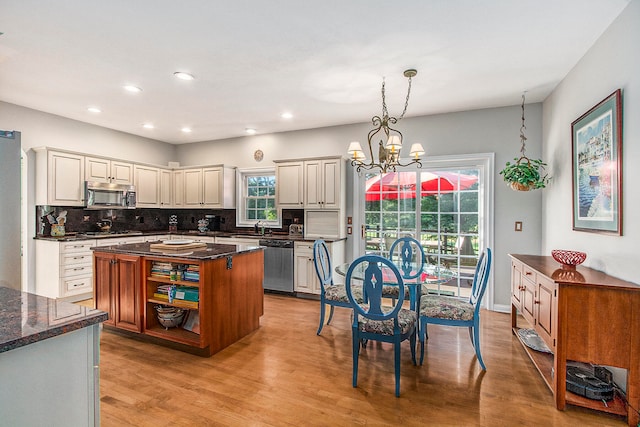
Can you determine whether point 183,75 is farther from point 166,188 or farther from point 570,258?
point 570,258

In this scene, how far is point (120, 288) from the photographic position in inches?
123

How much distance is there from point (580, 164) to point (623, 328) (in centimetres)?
147

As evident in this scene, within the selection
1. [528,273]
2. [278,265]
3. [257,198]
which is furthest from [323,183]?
[528,273]

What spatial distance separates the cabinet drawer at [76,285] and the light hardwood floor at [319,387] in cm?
164

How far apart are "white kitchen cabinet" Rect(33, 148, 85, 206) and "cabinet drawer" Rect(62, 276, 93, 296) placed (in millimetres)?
1105

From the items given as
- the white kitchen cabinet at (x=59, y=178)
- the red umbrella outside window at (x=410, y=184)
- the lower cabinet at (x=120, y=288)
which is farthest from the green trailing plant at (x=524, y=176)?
the white kitchen cabinet at (x=59, y=178)

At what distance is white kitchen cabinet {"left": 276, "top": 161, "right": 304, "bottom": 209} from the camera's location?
16.4 feet

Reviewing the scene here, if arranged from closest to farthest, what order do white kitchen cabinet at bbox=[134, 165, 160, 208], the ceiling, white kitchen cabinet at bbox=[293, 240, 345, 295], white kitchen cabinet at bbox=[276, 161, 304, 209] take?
the ceiling, white kitchen cabinet at bbox=[293, 240, 345, 295], white kitchen cabinet at bbox=[276, 161, 304, 209], white kitchen cabinet at bbox=[134, 165, 160, 208]

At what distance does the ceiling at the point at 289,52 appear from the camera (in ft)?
7.14

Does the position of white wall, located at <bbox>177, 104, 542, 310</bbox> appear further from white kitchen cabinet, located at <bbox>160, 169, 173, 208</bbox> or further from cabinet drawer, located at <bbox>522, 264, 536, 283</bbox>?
white kitchen cabinet, located at <bbox>160, 169, 173, 208</bbox>

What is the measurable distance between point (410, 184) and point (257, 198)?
2811mm

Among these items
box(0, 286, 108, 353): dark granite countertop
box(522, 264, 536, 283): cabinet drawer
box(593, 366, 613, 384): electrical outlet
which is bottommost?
box(593, 366, 613, 384): electrical outlet

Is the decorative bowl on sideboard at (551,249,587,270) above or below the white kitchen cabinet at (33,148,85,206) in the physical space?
below

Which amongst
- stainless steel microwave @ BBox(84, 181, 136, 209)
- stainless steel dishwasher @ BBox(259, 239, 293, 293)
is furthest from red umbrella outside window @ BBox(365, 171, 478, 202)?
stainless steel microwave @ BBox(84, 181, 136, 209)
